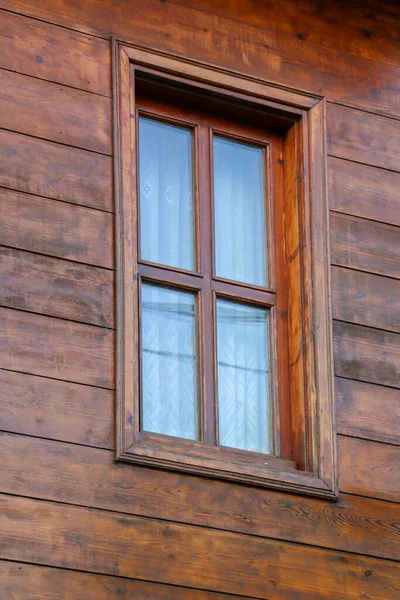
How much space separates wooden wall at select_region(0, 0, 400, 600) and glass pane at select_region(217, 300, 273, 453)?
301 mm

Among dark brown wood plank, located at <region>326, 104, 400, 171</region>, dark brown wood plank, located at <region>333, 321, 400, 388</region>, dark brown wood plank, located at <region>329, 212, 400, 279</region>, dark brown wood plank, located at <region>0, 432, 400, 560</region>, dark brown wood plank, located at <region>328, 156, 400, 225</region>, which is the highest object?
dark brown wood plank, located at <region>326, 104, 400, 171</region>

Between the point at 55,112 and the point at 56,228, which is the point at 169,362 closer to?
the point at 56,228

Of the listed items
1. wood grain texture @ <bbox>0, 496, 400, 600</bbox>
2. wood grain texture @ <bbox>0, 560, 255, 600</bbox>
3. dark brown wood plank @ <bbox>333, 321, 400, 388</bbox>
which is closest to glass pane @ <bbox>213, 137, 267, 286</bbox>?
dark brown wood plank @ <bbox>333, 321, 400, 388</bbox>

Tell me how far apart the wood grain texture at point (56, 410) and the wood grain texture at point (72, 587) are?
0.49 meters

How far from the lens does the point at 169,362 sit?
5863mm

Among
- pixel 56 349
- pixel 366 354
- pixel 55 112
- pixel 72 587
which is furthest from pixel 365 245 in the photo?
pixel 72 587

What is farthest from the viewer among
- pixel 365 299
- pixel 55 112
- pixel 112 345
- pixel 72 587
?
pixel 365 299

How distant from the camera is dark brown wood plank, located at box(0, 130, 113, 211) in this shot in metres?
5.66

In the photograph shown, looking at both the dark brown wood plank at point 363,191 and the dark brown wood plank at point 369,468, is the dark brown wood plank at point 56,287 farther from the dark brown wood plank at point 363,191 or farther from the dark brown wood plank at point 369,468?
the dark brown wood plank at point 363,191

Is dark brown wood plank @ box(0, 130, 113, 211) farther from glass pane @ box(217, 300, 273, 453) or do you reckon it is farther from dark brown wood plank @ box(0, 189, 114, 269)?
glass pane @ box(217, 300, 273, 453)

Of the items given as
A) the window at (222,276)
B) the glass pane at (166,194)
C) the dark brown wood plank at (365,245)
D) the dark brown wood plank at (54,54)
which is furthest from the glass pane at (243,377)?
the dark brown wood plank at (54,54)

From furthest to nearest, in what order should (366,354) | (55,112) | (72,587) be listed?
(366,354)
(55,112)
(72,587)

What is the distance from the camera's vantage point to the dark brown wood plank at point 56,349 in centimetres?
538

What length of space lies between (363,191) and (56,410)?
1.80 meters
